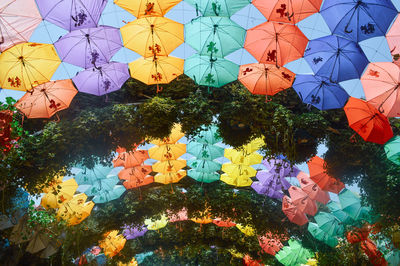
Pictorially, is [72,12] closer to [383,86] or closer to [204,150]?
[383,86]

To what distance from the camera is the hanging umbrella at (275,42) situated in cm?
527

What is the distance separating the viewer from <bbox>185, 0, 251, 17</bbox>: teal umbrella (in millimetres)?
4914

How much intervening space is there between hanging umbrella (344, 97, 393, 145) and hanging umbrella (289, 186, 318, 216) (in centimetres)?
427

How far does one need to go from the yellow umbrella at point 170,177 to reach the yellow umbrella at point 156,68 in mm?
4770

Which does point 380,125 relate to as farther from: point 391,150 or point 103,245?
point 103,245

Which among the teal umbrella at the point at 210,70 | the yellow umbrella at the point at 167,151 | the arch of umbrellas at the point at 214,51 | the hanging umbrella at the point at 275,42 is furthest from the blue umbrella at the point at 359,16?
the yellow umbrella at the point at 167,151

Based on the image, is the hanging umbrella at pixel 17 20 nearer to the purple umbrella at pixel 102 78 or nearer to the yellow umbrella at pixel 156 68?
the purple umbrella at pixel 102 78

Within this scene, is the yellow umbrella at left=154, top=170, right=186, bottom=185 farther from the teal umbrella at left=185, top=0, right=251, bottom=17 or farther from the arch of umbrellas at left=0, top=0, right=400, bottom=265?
the teal umbrella at left=185, top=0, right=251, bottom=17

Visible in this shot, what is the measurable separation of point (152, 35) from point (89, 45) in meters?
1.20

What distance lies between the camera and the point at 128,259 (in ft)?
48.6

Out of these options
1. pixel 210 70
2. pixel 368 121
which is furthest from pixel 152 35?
pixel 368 121

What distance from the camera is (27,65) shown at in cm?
541

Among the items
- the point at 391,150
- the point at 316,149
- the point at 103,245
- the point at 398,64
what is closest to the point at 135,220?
the point at 103,245

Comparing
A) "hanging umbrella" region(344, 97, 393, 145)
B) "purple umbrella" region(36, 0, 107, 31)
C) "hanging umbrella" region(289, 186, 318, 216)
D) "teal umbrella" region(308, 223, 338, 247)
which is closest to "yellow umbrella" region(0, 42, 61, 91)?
"purple umbrella" region(36, 0, 107, 31)
